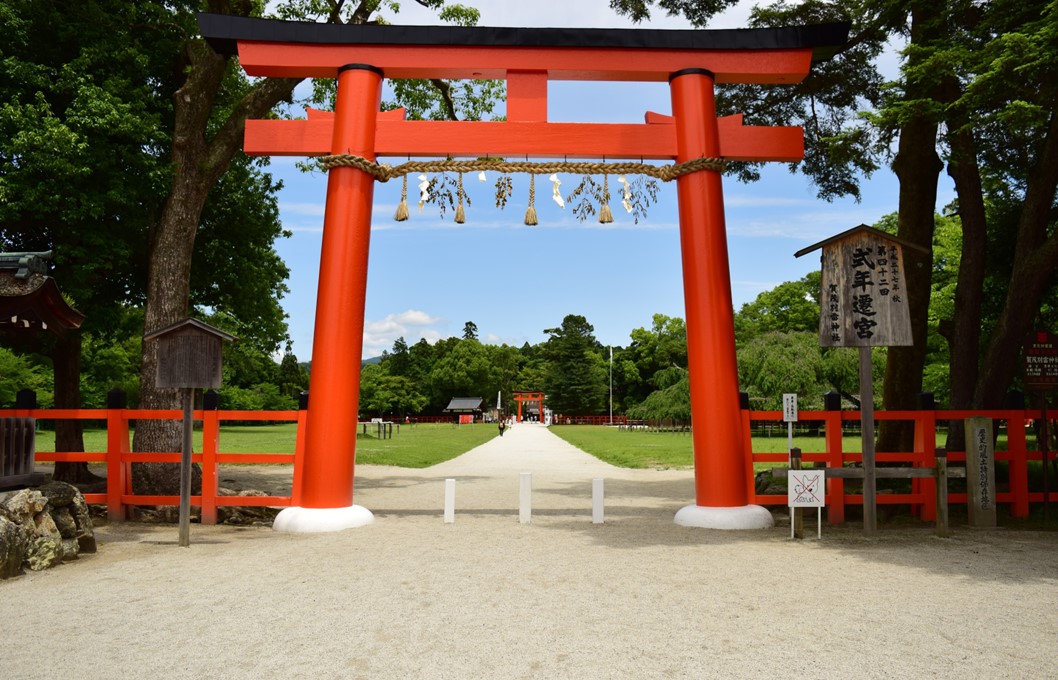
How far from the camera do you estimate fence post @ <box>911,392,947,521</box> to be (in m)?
9.62

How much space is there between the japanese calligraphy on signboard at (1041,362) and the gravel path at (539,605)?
2.16 m

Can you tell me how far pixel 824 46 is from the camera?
995 cm

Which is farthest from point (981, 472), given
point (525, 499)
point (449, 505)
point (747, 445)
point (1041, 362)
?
point (449, 505)

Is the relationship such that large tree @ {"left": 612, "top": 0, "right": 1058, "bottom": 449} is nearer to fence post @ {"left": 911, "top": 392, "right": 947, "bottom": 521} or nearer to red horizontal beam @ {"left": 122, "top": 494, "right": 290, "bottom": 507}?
fence post @ {"left": 911, "top": 392, "right": 947, "bottom": 521}

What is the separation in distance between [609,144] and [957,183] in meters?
6.06

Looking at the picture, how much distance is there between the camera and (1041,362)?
9977mm

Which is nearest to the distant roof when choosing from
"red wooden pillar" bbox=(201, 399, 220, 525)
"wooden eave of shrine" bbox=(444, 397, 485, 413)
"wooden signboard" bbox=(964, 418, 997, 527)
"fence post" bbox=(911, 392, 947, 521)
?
"wooden eave of shrine" bbox=(444, 397, 485, 413)

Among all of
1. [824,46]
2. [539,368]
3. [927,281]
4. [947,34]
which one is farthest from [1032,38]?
[539,368]

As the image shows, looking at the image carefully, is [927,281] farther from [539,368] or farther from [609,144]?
[539,368]

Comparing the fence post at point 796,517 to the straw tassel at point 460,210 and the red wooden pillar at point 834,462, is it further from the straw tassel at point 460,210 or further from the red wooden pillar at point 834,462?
the straw tassel at point 460,210

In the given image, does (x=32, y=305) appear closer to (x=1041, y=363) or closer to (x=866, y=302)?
(x=866, y=302)

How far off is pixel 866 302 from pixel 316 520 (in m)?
6.93

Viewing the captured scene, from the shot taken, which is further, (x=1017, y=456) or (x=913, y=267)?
(x=913, y=267)

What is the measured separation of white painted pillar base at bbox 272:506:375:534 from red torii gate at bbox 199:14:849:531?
0.28ft
